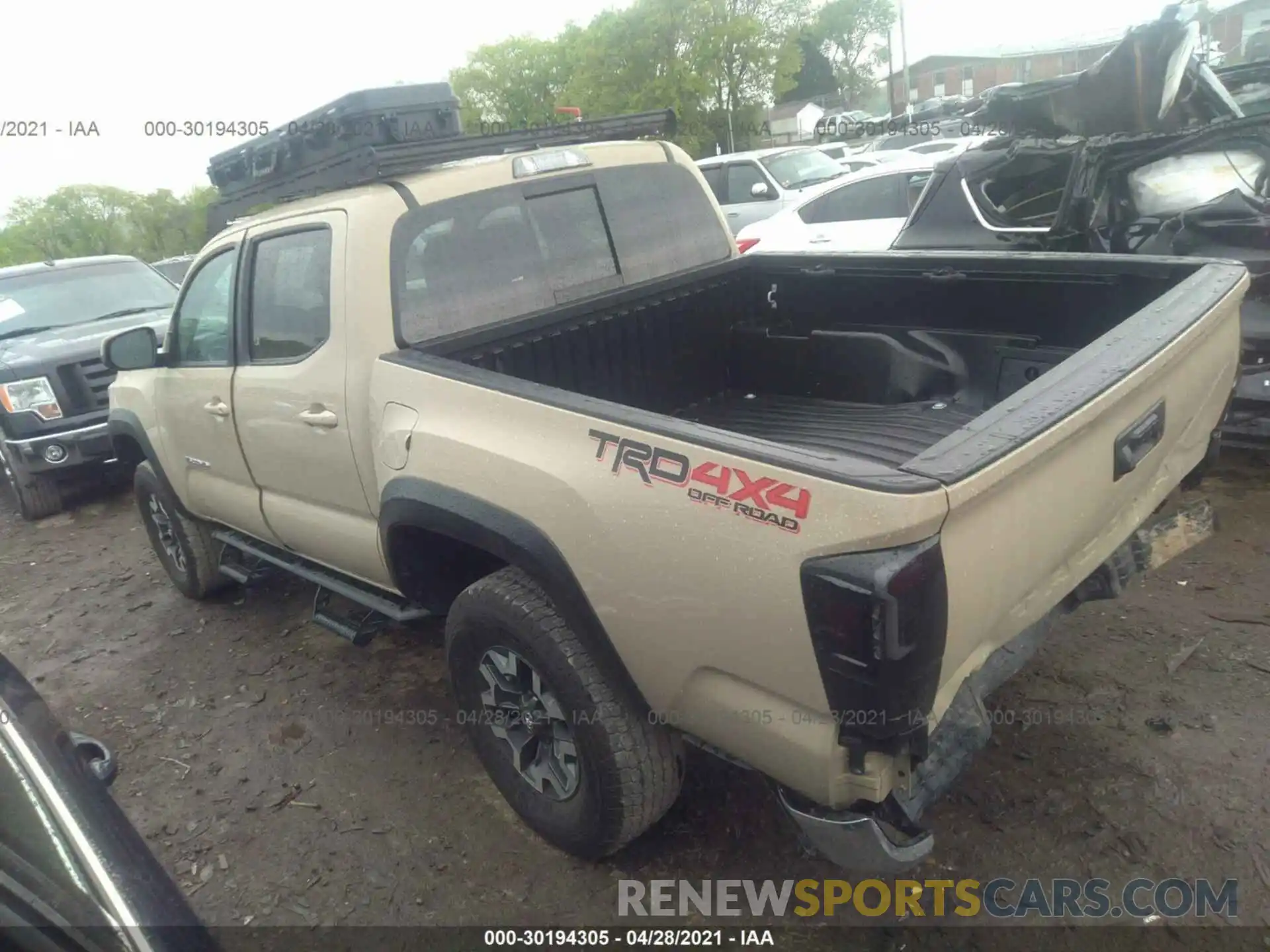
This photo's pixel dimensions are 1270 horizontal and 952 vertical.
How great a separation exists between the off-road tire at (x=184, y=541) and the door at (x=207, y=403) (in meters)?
0.30

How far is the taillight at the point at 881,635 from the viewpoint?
1.68 meters

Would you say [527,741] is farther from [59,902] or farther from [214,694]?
[214,694]

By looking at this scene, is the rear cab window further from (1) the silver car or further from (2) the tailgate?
(1) the silver car

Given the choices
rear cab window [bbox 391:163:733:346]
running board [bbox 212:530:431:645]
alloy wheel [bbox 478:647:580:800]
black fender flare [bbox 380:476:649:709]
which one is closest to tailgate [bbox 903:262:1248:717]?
black fender flare [bbox 380:476:649:709]

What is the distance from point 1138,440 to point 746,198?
10.4m

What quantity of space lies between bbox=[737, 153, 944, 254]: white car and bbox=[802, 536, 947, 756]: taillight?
6433 millimetres

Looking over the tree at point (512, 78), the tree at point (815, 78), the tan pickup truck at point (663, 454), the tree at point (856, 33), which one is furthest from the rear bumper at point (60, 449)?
the tree at point (856, 33)

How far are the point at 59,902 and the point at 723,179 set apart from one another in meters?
11.9

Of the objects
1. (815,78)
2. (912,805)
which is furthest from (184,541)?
(815,78)

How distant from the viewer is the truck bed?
10.5ft

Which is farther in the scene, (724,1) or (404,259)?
(724,1)

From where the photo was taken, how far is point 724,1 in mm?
40531

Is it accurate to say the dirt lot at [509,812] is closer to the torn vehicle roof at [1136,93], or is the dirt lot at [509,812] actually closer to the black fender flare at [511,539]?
the black fender flare at [511,539]

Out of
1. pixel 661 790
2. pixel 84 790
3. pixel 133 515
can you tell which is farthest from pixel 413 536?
pixel 133 515
